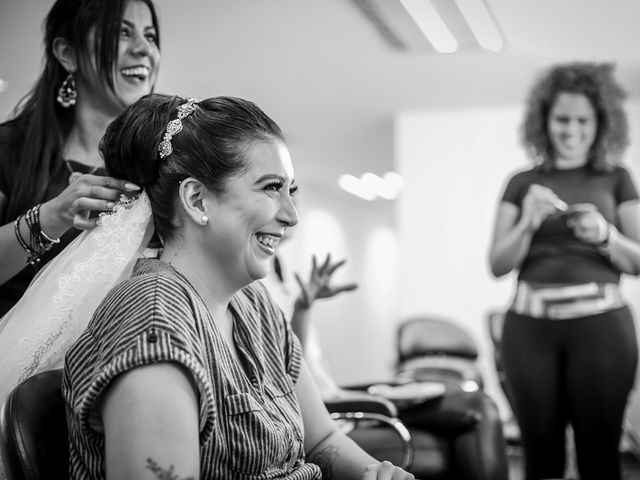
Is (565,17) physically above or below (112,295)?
above

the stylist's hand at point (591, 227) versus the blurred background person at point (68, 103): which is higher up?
the blurred background person at point (68, 103)

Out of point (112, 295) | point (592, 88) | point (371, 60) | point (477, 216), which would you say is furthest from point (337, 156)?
point (112, 295)

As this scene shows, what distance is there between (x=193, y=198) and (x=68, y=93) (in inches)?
24.6

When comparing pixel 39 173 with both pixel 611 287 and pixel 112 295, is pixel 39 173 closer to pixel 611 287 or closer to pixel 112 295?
pixel 112 295

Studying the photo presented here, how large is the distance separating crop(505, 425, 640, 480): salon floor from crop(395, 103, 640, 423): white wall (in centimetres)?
66

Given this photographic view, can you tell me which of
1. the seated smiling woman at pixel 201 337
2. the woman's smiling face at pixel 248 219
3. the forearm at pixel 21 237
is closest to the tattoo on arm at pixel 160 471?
the seated smiling woman at pixel 201 337

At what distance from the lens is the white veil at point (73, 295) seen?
119cm

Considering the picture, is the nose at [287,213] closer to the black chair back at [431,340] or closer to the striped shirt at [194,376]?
the striped shirt at [194,376]

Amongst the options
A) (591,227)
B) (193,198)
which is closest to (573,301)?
(591,227)

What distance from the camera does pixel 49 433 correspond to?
1.03 meters

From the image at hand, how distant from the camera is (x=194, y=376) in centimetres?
93

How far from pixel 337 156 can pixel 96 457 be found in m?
6.16

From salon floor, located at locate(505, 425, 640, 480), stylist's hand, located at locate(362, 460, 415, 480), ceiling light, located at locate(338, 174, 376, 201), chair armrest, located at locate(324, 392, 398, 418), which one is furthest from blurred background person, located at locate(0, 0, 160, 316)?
ceiling light, located at locate(338, 174, 376, 201)

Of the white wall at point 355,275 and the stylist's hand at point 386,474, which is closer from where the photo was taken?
the stylist's hand at point 386,474
